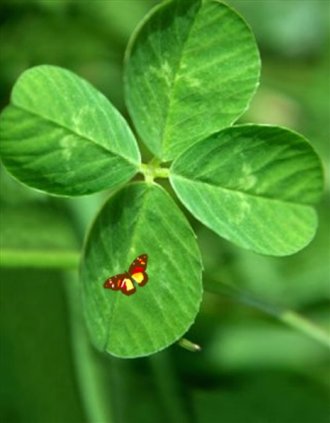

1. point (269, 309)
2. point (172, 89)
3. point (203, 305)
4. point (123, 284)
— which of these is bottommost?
point (203, 305)

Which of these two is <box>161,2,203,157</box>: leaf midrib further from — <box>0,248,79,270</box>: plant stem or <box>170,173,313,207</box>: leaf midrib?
<box>0,248,79,270</box>: plant stem

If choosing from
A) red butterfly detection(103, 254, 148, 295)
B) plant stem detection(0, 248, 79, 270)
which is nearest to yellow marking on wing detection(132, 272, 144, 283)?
red butterfly detection(103, 254, 148, 295)

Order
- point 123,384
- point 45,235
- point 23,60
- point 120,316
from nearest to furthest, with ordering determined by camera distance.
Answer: point 120,316 → point 45,235 → point 123,384 → point 23,60

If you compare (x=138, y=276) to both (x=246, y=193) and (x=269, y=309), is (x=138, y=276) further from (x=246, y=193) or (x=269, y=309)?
(x=269, y=309)

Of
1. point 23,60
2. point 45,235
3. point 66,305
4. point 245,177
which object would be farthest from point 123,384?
point 245,177

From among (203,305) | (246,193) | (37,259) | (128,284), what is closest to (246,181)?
(246,193)

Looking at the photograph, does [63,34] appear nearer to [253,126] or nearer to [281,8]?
[281,8]
